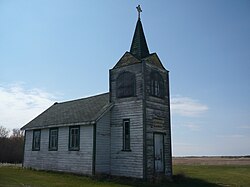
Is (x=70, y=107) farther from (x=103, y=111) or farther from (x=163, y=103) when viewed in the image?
(x=163, y=103)

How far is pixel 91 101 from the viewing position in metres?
27.1

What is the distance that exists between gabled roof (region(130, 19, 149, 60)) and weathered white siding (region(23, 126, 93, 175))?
673 centimetres

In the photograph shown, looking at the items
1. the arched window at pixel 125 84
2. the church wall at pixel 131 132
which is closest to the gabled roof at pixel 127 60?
the church wall at pixel 131 132

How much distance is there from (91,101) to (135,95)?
7268 mm

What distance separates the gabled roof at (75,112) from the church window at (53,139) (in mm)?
560

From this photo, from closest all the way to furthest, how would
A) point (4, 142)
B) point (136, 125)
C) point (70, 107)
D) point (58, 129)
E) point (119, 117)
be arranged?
1. point (136, 125)
2. point (119, 117)
3. point (58, 129)
4. point (70, 107)
5. point (4, 142)

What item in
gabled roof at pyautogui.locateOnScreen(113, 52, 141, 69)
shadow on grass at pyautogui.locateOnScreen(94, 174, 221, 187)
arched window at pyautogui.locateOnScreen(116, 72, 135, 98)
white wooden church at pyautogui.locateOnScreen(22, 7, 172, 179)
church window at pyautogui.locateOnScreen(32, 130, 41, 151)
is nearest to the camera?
shadow on grass at pyautogui.locateOnScreen(94, 174, 221, 187)

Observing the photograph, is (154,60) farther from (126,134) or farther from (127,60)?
(126,134)

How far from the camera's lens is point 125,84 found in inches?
864

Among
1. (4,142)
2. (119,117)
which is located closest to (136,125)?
(119,117)

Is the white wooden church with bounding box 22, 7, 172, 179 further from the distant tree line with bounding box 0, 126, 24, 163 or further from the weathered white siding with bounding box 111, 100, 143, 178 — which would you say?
the distant tree line with bounding box 0, 126, 24, 163

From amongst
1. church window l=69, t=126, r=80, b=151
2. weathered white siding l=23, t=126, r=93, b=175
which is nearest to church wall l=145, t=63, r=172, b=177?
weathered white siding l=23, t=126, r=93, b=175

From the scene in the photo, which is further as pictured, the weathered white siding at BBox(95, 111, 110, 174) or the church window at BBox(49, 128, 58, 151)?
the church window at BBox(49, 128, 58, 151)

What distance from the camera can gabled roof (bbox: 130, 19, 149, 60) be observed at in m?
22.5
